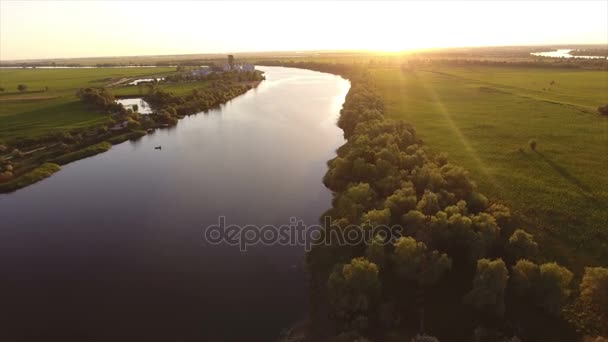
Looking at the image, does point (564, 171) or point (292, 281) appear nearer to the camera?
point (292, 281)

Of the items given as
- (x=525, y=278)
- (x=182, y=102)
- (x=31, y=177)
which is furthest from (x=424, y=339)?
(x=182, y=102)

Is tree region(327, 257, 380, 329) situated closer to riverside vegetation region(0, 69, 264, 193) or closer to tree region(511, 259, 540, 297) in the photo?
tree region(511, 259, 540, 297)

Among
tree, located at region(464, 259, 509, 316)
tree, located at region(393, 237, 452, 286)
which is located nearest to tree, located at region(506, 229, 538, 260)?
tree, located at region(464, 259, 509, 316)

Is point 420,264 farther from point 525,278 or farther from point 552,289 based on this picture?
point 552,289

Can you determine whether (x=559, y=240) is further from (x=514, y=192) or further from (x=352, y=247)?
(x=352, y=247)

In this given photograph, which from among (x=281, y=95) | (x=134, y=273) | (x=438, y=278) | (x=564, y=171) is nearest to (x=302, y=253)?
(x=438, y=278)
